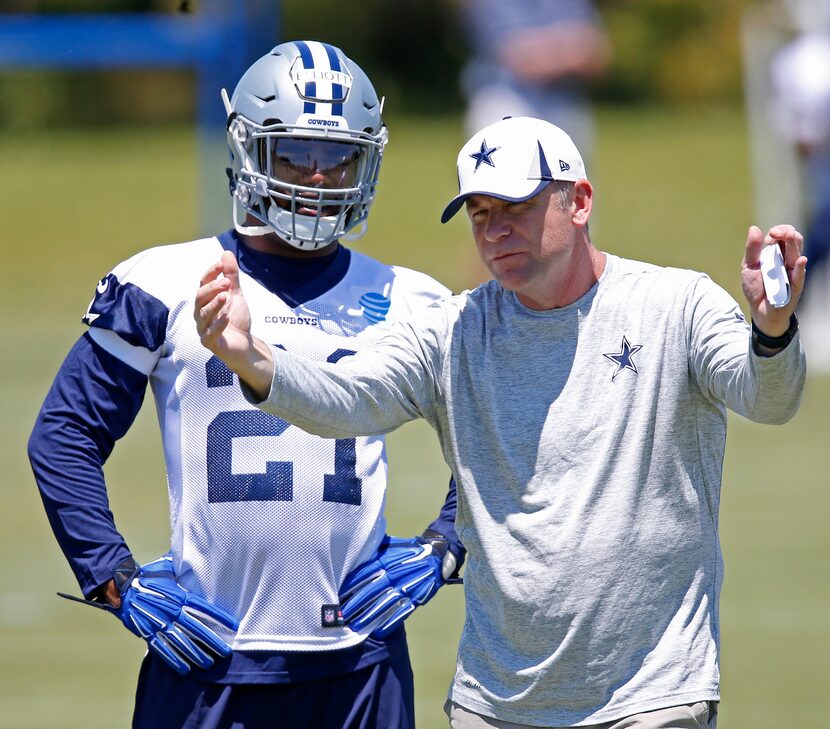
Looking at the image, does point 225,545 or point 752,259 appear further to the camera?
point 225,545

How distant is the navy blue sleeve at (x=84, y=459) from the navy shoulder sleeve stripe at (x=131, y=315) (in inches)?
3.1

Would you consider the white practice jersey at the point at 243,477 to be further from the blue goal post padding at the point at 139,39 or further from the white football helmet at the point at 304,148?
the blue goal post padding at the point at 139,39

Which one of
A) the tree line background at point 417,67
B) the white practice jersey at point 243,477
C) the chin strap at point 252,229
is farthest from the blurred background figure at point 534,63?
the tree line background at point 417,67

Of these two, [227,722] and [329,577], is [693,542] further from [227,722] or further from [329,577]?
[227,722]

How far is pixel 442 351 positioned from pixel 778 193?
58.1 feet

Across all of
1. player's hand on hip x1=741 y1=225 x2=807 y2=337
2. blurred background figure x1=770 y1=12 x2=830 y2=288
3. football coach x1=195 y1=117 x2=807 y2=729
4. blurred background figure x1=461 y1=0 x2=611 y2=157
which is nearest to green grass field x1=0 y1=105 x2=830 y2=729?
blurred background figure x1=770 y1=12 x2=830 y2=288

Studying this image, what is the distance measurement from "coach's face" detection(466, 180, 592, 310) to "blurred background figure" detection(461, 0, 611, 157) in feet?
32.3

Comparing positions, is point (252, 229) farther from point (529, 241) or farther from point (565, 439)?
point (565, 439)

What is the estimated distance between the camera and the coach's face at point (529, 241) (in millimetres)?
3734

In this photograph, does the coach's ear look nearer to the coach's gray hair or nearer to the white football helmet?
the coach's gray hair

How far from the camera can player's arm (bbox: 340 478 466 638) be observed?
4.12 metres

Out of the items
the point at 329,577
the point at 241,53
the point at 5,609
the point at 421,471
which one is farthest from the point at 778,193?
the point at 329,577

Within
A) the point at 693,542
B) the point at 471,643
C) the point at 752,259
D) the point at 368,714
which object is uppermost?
the point at 752,259

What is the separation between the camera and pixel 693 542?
3705 millimetres
